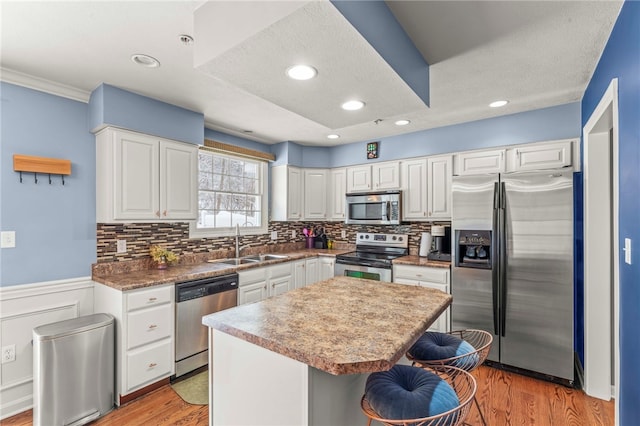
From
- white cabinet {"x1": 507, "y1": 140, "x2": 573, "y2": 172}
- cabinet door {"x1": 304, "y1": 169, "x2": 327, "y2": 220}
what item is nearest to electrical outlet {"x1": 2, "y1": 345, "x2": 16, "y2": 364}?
cabinet door {"x1": 304, "y1": 169, "x2": 327, "y2": 220}

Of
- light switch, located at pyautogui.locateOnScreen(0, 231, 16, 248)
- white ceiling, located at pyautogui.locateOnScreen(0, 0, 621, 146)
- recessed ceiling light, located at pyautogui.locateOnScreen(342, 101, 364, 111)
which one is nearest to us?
white ceiling, located at pyautogui.locateOnScreen(0, 0, 621, 146)

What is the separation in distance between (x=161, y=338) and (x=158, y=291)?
40 cm

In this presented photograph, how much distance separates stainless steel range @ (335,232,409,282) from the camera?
3.64 metres

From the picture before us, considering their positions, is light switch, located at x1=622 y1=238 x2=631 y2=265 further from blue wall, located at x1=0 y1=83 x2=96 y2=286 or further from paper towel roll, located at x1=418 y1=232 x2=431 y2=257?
blue wall, located at x1=0 y1=83 x2=96 y2=286

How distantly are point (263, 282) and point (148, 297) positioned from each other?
127cm

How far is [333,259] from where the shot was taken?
13.6 ft

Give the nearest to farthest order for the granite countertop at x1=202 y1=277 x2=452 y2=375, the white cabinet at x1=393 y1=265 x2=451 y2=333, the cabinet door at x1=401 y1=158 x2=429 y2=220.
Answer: the granite countertop at x1=202 y1=277 x2=452 y2=375 < the white cabinet at x1=393 y1=265 x2=451 y2=333 < the cabinet door at x1=401 y1=158 x2=429 y2=220

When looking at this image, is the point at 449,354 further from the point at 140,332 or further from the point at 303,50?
the point at 140,332

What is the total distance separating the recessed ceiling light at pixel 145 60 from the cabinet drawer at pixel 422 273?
9.78ft

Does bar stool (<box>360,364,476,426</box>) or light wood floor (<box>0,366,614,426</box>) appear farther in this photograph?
light wood floor (<box>0,366,614,426</box>)

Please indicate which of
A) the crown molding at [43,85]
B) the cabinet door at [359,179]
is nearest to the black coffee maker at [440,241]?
the cabinet door at [359,179]

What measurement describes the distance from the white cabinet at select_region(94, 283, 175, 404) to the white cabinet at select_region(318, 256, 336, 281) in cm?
206

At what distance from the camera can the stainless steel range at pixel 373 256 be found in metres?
3.64

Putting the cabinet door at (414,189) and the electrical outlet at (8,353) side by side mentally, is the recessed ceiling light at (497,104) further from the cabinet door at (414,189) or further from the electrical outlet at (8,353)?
the electrical outlet at (8,353)
